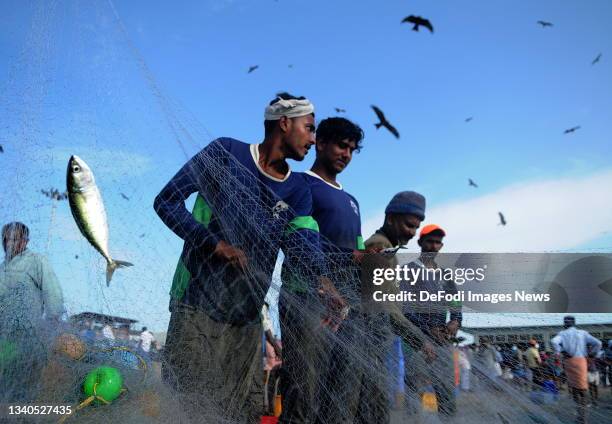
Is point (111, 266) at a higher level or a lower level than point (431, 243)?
lower

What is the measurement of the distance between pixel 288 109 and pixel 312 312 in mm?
1122

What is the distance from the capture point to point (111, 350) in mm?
2955

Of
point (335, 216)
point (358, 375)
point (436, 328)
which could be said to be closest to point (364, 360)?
point (358, 375)

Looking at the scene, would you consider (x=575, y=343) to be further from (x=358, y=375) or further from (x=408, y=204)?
(x=358, y=375)

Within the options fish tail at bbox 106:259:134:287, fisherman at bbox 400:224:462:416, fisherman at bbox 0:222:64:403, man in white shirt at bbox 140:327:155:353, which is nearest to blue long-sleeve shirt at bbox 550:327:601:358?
fisherman at bbox 400:224:462:416

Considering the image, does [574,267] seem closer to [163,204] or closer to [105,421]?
[163,204]

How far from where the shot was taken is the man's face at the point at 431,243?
13.5 ft

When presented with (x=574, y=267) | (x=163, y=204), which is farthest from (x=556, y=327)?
(x=163, y=204)

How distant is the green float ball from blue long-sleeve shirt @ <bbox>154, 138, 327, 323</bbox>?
104 cm

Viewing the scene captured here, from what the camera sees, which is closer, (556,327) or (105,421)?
(105,421)

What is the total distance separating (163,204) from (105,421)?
124 cm

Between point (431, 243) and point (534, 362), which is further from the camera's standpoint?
point (431, 243)

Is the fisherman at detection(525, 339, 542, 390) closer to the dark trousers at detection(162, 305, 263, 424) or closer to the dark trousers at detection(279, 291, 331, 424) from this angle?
the dark trousers at detection(279, 291, 331, 424)

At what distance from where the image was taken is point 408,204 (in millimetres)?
3578
